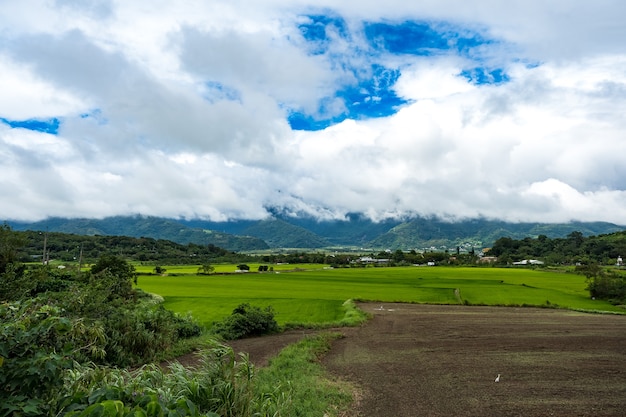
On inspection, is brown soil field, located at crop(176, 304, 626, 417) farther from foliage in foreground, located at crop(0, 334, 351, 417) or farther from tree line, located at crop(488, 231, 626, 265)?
tree line, located at crop(488, 231, 626, 265)

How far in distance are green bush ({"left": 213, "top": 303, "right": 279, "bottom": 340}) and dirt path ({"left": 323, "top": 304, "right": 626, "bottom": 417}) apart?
17.3ft

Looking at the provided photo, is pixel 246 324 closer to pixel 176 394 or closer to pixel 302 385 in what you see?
pixel 302 385

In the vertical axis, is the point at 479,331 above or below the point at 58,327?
below

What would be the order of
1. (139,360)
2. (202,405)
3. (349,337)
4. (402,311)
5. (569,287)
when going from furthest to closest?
(569,287) < (402,311) < (349,337) < (139,360) < (202,405)

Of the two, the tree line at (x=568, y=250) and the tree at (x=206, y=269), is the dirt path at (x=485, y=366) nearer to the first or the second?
the tree at (x=206, y=269)

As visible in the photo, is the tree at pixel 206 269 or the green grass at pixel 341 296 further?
the tree at pixel 206 269

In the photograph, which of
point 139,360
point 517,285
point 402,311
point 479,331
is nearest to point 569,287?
point 517,285

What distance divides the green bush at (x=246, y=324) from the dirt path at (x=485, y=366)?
208 inches

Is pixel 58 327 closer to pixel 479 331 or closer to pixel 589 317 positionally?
pixel 479 331

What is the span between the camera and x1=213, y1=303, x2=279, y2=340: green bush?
966 inches

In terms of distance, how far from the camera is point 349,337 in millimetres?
24891

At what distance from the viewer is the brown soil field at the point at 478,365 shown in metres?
12.7

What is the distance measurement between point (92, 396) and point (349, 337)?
22505 millimetres

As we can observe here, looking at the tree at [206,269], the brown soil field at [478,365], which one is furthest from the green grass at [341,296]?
the tree at [206,269]
